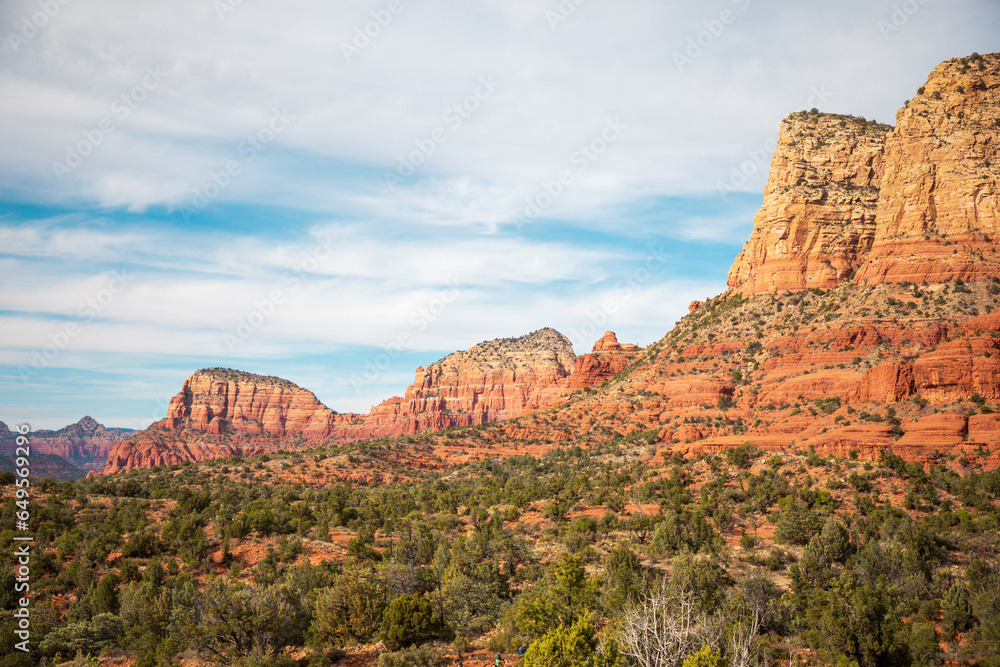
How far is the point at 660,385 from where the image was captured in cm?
7719

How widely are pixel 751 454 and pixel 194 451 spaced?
132m

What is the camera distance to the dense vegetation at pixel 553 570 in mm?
20984

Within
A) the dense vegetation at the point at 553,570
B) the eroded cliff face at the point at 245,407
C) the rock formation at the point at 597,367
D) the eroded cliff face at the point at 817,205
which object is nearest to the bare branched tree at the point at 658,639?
the dense vegetation at the point at 553,570

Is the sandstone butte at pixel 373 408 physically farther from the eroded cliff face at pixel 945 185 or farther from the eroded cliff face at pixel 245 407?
the eroded cliff face at pixel 945 185

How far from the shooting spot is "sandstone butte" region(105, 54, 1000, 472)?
4631cm

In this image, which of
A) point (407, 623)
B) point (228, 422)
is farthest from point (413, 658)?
point (228, 422)

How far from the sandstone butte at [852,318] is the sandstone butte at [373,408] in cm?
6435

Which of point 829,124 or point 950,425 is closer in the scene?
point 950,425

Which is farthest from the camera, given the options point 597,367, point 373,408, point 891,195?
point 373,408

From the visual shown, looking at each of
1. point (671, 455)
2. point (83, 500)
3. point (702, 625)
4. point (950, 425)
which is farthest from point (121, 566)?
point (950, 425)

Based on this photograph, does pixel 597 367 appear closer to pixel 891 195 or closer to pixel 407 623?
pixel 891 195

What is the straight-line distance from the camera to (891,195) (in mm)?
66875

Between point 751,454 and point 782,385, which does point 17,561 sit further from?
point 782,385

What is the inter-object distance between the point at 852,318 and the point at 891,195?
17.5 metres
